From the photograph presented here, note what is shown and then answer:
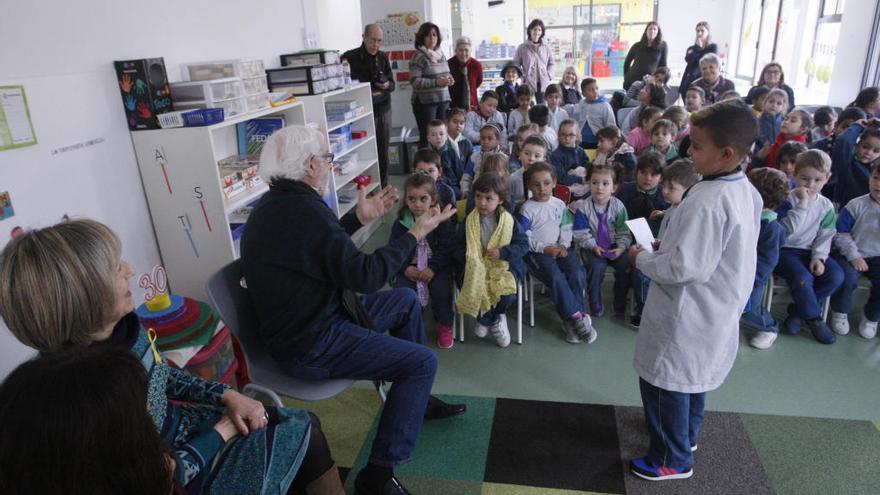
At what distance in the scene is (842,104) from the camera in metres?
5.94

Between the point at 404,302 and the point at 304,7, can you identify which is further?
the point at 304,7

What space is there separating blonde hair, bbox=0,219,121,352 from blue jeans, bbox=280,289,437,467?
2.40 ft

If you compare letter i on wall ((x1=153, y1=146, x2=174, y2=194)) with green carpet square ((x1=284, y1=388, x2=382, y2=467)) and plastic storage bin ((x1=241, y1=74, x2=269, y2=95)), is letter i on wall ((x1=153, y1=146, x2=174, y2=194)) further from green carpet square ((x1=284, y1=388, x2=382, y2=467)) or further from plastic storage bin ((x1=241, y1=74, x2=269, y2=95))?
green carpet square ((x1=284, y1=388, x2=382, y2=467))

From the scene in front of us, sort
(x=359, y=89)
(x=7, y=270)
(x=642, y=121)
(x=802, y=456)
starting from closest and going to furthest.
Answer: (x=7, y=270) → (x=802, y=456) → (x=642, y=121) → (x=359, y=89)

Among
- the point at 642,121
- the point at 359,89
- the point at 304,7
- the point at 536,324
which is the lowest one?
the point at 536,324

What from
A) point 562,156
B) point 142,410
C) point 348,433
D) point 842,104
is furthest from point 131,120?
point 842,104

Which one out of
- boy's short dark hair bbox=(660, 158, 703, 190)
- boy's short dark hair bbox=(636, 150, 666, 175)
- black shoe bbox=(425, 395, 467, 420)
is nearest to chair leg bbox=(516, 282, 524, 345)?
black shoe bbox=(425, 395, 467, 420)

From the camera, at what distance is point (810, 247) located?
10.00 ft

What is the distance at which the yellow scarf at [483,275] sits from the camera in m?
2.92

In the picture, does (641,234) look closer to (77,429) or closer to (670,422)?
(670,422)

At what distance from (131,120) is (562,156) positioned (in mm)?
2913

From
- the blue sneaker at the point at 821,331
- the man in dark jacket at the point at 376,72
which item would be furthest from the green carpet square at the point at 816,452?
the man in dark jacket at the point at 376,72

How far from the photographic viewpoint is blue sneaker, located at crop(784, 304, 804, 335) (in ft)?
10.0

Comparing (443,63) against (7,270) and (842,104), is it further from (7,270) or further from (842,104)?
(7,270)
